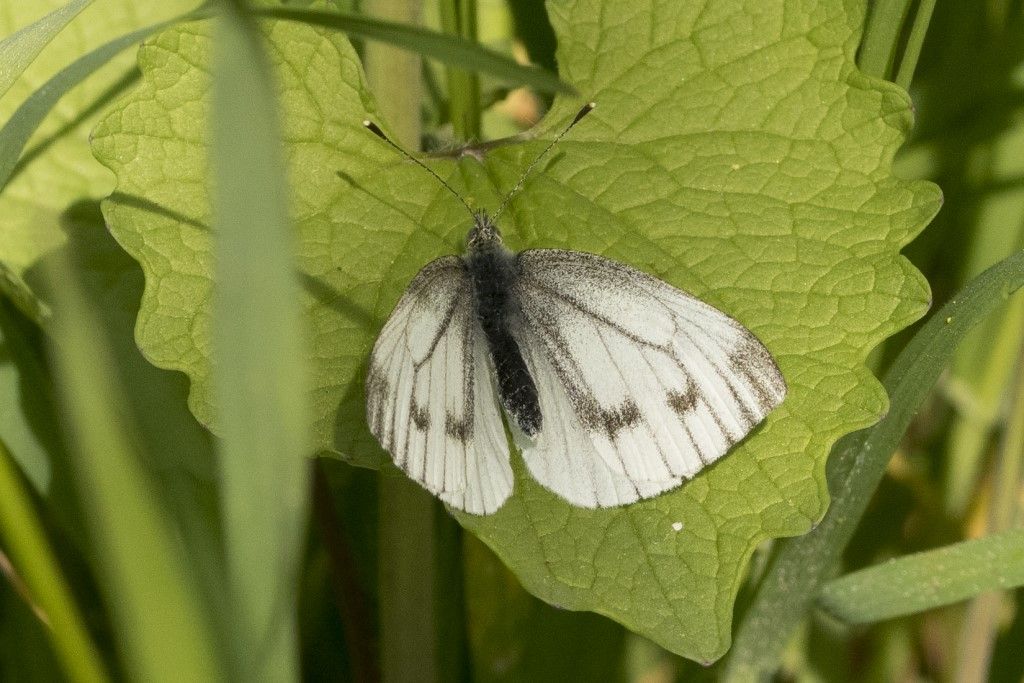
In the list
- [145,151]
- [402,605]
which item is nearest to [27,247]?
[145,151]

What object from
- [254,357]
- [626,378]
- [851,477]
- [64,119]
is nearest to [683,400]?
[626,378]

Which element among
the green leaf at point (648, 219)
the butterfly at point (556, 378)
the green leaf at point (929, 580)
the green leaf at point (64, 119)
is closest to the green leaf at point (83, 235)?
the green leaf at point (64, 119)

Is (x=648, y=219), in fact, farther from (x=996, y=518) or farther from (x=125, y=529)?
(x=125, y=529)

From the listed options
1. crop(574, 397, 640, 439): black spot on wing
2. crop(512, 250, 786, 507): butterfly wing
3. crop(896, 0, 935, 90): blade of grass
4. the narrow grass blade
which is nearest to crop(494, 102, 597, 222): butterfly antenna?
crop(512, 250, 786, 507): butterfly wing

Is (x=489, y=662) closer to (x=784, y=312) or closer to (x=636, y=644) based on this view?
(x=636, y=644)

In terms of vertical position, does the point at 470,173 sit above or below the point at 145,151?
below

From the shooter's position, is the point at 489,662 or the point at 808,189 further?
the point at 489,662

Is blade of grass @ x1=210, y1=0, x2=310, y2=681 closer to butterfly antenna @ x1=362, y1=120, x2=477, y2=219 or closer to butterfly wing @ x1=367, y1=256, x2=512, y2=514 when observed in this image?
butterfly wing @ x1=367, y1=256, x2=512, y2=514
